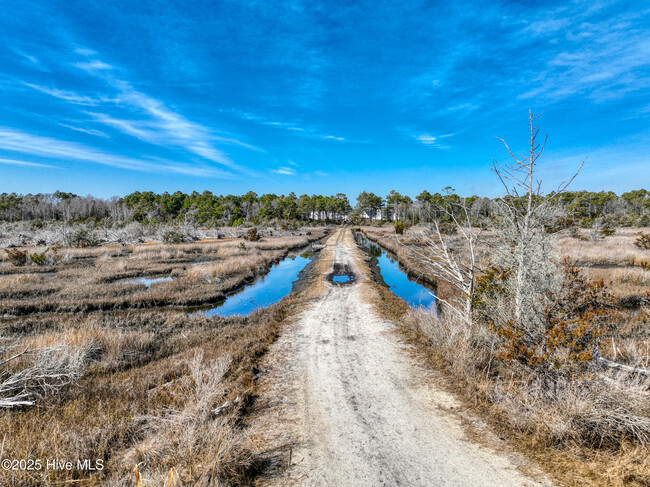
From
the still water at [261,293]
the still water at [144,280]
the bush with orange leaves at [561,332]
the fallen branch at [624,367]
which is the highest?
the bush with orange leaves at [561,332]

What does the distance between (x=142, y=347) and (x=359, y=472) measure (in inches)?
362

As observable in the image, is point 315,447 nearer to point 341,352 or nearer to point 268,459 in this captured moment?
point 268,459

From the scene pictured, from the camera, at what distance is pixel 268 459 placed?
4.84 meters

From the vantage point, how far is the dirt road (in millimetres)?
4465

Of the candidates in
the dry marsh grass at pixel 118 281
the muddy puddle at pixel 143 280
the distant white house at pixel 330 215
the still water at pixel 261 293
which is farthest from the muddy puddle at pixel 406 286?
the distant white house at pixel 330 215

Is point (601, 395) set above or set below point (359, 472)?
above

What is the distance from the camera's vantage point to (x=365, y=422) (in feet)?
18.9

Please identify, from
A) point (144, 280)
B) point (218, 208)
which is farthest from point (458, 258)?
point (218, 208)

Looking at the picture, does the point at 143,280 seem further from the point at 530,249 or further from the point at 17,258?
the point at 530,249

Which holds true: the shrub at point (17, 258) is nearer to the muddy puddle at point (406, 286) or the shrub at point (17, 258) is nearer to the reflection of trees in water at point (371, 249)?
the muddy puddle at point (406, 286)

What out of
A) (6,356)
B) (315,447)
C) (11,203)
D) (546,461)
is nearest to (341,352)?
(315,447)

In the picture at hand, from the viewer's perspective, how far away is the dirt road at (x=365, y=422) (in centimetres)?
446

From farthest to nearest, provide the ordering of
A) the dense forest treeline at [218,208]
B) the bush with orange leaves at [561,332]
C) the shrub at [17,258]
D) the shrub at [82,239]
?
1. the dense forest treeline at [218,208]
2. the shrub at [82,239]
3. the shrub at [17,258]
4. the bush with orange leaves at [561,332]

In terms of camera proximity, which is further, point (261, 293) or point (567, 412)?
point (261, 293)
